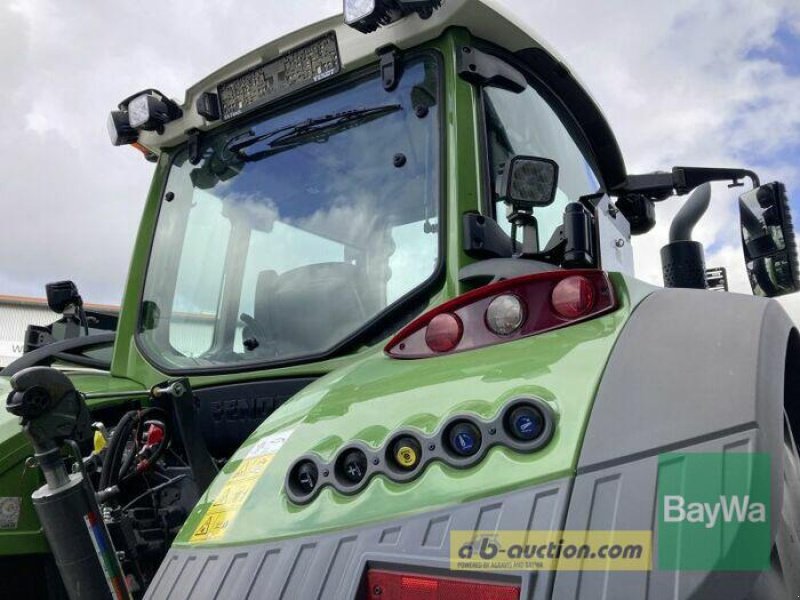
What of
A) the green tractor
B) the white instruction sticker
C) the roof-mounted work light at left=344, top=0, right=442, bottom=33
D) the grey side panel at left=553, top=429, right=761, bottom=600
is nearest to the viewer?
the grey side panel at left=553, top=429, right=761, bottom=600

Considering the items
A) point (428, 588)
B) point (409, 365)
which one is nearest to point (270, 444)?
point (409, 365)

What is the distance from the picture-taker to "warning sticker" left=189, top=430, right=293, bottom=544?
1.35m

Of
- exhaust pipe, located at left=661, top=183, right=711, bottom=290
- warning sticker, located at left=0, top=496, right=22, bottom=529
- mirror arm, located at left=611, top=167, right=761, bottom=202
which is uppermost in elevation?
mirror arm, located at left=611, top=167, right=761, bottom=202

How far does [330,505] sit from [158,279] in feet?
6.27

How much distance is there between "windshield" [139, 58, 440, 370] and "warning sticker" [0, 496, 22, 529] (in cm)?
67

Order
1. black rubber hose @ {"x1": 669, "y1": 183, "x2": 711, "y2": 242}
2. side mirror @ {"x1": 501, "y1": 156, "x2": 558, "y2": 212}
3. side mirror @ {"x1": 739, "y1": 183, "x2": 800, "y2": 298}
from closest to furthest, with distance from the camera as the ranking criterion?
side mirror @ {"x1": 501, "y1": 156, "x2": 558, "y2": 212} < side mirror @ {"x1": 739, "y1": 183, "x2": 800, "y2": 298} < black rubber hose @ {"x1": 669, "y1": 183, "x2": 711, "y2": 242}

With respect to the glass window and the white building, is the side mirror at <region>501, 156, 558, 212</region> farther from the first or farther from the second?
the white building

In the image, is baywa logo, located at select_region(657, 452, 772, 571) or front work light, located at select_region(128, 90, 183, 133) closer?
baywa logo, located at select_region(657, 452, 772, 571)

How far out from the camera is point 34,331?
3826mm

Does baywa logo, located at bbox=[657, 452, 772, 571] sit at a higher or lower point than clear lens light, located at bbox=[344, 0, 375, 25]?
lower

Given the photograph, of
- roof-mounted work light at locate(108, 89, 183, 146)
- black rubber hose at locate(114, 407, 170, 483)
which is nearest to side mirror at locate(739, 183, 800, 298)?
black rubber hose at locate(114, 407, 170, 483)

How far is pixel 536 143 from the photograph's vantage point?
2480 mm

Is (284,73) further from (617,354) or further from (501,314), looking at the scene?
(617,354)

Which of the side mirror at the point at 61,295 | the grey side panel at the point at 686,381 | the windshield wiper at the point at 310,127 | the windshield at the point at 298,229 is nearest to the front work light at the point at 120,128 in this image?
the windshield at the point at 298,229
